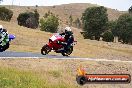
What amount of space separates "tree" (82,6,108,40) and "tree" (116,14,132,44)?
3.95 meters

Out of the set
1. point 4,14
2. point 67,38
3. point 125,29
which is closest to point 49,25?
point 4,14

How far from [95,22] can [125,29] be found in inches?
333

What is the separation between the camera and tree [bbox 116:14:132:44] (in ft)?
331

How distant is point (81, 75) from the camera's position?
1281 centimetres

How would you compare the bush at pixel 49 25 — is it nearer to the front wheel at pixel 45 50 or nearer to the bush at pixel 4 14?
the bush at pixel 4 14

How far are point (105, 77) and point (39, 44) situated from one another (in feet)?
117

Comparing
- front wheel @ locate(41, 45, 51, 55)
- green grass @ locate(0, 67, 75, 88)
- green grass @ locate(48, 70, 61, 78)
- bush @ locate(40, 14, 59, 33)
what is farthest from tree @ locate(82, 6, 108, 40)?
green grass @ locate(0, 67, 75, 88)

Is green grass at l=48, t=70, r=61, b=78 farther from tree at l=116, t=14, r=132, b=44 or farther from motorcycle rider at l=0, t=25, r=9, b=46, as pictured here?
tree at l=116, t=14, r=132, b=44

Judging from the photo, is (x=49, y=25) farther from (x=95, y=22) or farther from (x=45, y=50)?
(x=45, y=50)

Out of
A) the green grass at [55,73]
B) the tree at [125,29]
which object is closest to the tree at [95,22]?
the tree at [125,29]

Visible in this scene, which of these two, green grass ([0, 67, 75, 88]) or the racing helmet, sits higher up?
the racing helmet

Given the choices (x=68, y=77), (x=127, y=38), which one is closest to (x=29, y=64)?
(x=68, y=77)

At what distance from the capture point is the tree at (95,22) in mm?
101562

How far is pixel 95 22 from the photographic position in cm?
10500
